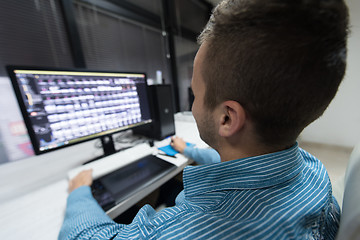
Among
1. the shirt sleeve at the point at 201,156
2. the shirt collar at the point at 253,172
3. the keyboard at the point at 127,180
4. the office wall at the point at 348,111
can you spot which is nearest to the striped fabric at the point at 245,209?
the shirt collar at the point at 253,172

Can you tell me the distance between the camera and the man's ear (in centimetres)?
34

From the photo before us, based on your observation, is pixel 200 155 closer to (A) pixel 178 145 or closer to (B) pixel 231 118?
(A) pixel 178 145

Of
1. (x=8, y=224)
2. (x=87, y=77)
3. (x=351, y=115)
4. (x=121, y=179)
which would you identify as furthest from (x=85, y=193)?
(x=351, y=115)

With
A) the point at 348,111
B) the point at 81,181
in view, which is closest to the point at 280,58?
the point at 81,181

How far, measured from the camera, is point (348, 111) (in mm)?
1700

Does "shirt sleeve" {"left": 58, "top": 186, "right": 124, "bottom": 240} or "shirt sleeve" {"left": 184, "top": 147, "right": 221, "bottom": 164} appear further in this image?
"shirt sleeve" {"left": 184, "top": 147, "right": 221, "bottom": 164}

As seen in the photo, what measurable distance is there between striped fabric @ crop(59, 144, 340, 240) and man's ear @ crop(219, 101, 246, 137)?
0.08m

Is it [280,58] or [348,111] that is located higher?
[280,58]

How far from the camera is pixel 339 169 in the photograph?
1489mm

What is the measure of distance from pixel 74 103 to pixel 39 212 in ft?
1.53

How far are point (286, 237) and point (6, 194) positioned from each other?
1.04 meters

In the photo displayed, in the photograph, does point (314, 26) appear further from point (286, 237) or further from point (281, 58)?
point (286, 237)

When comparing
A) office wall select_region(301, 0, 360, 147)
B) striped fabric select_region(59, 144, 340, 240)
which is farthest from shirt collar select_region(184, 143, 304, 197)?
office wall select_region(301, 0, 360, 147)

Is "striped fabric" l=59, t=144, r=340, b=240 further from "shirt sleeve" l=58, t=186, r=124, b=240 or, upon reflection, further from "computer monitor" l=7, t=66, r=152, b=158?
"computer monitor" l=7, t=66, r=152, b=158
